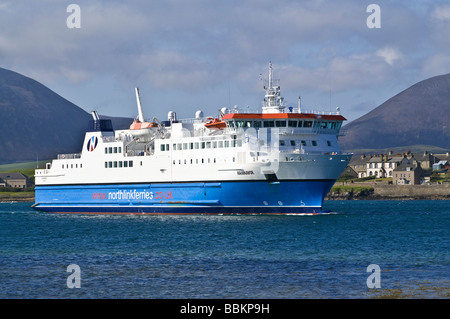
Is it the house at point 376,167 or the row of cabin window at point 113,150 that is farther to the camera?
the house at point 376,167

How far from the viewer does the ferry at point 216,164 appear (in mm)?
51906

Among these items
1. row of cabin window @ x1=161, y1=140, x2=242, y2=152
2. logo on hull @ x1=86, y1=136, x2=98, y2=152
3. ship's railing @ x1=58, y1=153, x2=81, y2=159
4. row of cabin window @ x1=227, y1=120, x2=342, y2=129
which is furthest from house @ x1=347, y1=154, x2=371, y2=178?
row of cabin window @ x1=227, y1=120, x2=342, y2=129

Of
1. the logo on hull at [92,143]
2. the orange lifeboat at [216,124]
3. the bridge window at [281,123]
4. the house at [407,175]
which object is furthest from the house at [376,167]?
the bridge window at [281,123]

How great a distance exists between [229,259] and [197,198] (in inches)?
932

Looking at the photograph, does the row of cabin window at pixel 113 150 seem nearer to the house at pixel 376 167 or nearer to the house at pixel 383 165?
the house at pixel 383 165

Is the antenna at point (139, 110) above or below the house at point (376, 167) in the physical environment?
above

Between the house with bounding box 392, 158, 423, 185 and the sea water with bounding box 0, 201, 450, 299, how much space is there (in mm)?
80014

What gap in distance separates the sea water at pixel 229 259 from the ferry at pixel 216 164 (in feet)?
6.70

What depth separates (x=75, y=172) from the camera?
65.5 metres

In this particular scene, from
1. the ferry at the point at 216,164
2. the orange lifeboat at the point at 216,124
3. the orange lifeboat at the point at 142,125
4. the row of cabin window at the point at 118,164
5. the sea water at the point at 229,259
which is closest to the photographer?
the sea water at the point at 229,259

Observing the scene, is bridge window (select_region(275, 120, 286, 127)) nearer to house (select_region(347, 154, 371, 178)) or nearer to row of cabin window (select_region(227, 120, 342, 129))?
row of cabin window (select_region(227, 120, 342, 129))
